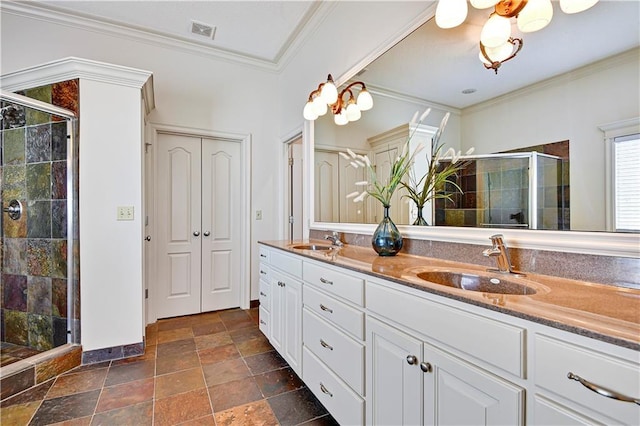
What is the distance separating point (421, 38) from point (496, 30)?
506mm

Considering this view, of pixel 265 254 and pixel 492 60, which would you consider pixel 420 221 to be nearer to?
pixel 492 60

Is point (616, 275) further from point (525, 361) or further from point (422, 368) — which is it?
point (422, 368)

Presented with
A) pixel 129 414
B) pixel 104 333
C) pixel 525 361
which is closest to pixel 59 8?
pixel 104 333

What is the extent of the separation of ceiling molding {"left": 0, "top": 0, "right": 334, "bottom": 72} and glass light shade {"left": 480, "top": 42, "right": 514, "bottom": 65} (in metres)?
1.62

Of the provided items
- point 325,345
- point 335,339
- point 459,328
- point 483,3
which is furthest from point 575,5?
point 325,345

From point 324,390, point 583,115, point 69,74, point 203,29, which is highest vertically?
point 203,29

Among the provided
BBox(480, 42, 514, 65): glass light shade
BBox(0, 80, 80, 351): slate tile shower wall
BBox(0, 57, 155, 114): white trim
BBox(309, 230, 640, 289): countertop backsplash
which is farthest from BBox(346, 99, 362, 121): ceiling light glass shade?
BBox(0, 80, 80, 351): slate tile shower wall

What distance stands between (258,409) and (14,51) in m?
3.54

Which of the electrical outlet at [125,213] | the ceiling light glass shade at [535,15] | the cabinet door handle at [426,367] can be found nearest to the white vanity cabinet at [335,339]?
the cabinet door handle at [426,367]

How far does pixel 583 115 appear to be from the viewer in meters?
1.04

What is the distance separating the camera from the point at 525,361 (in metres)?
0.72

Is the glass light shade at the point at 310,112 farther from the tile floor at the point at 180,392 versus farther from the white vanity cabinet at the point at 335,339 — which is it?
the tile floor at the point at 180,392

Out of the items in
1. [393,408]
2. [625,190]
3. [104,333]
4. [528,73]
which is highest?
[528,73]

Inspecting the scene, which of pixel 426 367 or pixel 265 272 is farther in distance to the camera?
pixel 265 272
